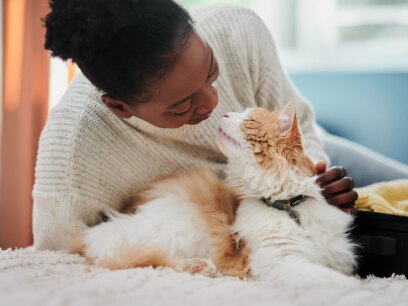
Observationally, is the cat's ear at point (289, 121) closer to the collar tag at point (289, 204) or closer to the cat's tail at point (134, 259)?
the collar tag at point (289, 204)

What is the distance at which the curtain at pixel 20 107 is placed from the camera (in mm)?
1957

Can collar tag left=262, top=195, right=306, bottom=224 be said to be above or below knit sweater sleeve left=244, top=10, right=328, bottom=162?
below

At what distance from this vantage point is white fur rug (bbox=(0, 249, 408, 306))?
764mm

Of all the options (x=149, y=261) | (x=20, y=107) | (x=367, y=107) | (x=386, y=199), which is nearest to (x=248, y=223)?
(x=149, y=261)

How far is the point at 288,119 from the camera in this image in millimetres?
1094

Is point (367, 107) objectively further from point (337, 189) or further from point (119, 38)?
point (119, 38)

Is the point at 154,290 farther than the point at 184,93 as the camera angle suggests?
No

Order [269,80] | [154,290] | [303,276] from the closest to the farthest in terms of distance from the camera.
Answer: [154,290], [303,276], [269,80]

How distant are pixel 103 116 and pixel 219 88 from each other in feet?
0.98

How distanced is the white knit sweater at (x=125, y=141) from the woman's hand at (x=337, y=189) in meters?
0.19

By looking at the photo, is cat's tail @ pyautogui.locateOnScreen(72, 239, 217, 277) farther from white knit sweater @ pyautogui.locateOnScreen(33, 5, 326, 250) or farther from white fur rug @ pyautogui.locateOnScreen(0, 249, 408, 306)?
white knit sweater @ pyautogui.locateOnScreen(33, 5, 326, 250)

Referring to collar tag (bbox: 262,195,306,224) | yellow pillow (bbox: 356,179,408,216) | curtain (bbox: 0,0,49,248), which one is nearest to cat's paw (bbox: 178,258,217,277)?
collar tag (bbox: 262,195,306,224)

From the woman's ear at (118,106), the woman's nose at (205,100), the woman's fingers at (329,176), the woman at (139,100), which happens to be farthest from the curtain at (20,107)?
the woman's fingers at (329,176)

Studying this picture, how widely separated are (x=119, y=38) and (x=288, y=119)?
0.42 metres
